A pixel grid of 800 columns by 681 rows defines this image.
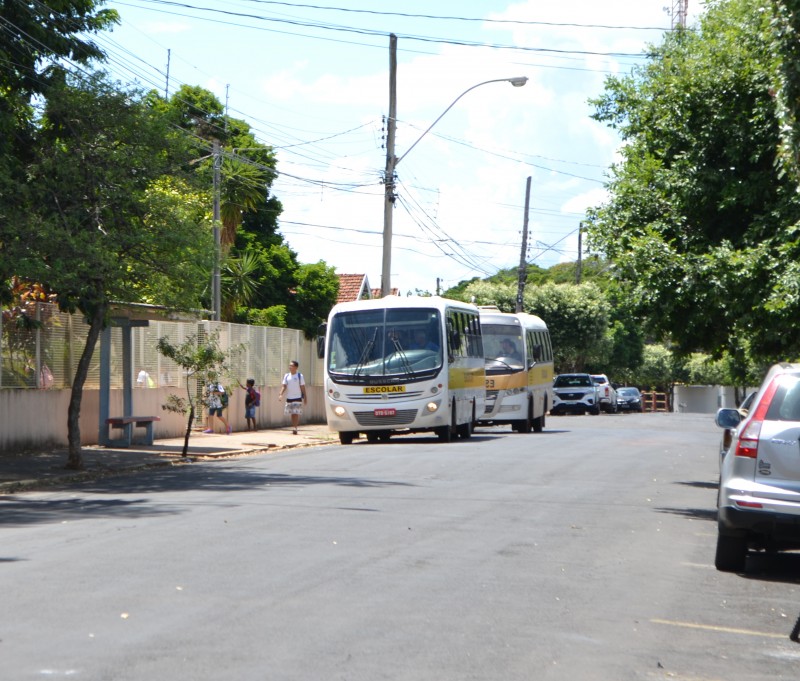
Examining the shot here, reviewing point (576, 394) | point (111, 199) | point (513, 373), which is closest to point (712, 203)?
point (111, 199)

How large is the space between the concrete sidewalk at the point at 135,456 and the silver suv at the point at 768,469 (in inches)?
401

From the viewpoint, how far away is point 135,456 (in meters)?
22.0

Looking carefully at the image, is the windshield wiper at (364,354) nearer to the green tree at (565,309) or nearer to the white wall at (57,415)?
the white wall at (57,415)

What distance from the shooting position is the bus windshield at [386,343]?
26.4 meters

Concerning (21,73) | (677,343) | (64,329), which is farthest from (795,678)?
(64,329)

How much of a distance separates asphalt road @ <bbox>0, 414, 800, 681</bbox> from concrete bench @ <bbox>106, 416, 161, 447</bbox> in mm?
7089

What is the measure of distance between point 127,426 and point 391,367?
5774 millimetres

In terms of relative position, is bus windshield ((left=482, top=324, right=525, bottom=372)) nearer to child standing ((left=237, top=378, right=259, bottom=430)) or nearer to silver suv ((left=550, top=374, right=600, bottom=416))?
child standing ((left=237, top=378, right=259, bottom=430))

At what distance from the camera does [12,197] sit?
17.6 m

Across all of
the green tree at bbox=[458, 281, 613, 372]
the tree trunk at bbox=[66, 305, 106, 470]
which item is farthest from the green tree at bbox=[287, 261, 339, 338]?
the tree trunk at bbox=[66, 305, 106, 470]

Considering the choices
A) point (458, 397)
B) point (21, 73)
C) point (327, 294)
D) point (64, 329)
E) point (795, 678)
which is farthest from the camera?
point (327, 294)

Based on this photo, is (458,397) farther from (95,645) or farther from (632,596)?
(95,645)

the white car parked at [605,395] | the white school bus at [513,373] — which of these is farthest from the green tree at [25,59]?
the white car parked at [605,395]

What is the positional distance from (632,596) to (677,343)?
8.95 m
